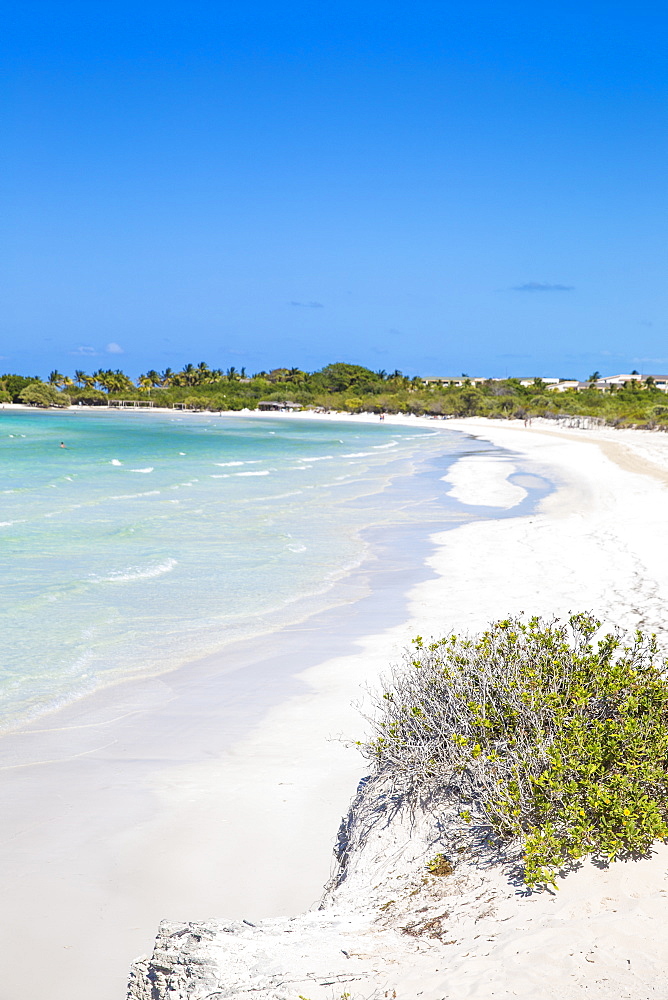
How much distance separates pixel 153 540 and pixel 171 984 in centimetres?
1339

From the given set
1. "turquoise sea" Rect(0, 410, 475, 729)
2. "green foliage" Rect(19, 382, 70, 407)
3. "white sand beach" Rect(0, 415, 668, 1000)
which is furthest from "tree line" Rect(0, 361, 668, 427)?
"white sand beach" Rect(0, 415, 668, 1000)

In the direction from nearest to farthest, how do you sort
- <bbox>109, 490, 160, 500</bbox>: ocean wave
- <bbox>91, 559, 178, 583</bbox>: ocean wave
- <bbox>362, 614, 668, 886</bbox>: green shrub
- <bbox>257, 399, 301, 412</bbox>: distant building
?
<bbox>362, 614, 668, 886</bbox>: green shrub < <bbox>91, 559, 178, 583</bbox>: ocean wave < <bbox>109, 490, 160, 500</bbox>: ocean wave < <bbox>257, 399, 301, 412</bbox>: distant building

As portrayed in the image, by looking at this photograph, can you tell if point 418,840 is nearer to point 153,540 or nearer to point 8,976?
point 8,976

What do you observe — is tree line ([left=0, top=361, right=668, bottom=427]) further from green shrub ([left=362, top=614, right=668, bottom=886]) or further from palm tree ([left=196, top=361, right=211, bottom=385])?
green shrub ([left=362, top=614, right=668, bottom=886])

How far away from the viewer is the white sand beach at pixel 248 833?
275 cm

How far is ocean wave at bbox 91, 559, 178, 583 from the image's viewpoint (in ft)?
39.9

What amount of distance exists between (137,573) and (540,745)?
1024 cm

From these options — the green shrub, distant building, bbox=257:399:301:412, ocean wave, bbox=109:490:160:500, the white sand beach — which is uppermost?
distant building, bbox=257:399:301:412

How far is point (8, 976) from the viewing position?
11.6 feet

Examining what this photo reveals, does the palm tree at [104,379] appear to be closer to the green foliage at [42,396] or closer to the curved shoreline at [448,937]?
the green foliage at [42,396]

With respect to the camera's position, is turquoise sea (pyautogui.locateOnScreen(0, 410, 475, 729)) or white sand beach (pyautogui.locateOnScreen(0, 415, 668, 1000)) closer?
white sand beach (pyautogui.locateOnScreen(0, 415, 668, 1000))

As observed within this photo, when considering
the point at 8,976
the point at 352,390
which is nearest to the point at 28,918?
the point at 8,976

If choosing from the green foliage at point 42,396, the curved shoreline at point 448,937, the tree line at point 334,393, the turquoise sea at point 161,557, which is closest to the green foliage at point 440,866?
the curved shoreline at point 448,937

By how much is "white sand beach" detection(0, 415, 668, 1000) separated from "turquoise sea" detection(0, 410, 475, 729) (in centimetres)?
108
